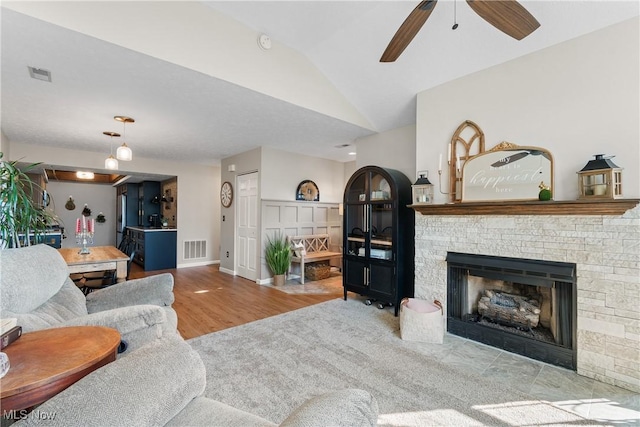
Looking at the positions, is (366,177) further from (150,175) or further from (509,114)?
(150,175)

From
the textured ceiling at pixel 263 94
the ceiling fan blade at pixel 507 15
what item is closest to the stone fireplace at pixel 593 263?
the ceiling fan blade at pixel 507 15

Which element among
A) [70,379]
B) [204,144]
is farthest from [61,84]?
[70,379]

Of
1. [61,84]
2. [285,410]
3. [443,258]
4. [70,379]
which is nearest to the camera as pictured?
[70,379]

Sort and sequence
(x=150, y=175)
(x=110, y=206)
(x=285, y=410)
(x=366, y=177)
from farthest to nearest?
(x=110, y=206)
(x=150, y=175)
(x=366, y=177)
(x=285, y=410)

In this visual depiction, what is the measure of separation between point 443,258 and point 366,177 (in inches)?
59.5

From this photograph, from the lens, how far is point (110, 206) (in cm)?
912

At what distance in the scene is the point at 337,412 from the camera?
2.66 ft

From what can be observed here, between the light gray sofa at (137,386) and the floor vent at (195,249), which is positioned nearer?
the light gray sofa at (137,386)

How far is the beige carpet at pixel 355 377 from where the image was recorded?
178 cm

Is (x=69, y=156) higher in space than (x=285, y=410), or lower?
higher

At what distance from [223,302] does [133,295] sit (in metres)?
1.93

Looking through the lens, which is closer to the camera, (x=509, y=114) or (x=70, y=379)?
(x=70, y=379)

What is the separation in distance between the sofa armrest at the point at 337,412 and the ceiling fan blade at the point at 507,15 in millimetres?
2068

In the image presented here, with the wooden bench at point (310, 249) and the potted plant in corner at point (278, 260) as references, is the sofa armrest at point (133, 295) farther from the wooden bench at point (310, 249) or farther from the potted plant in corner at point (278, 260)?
the wooden bench at point (310, 249)
